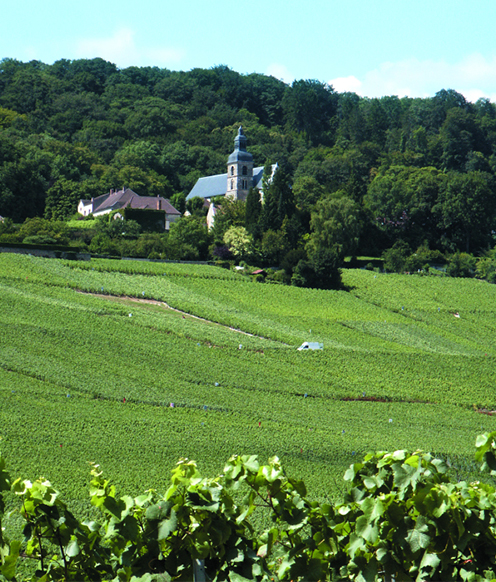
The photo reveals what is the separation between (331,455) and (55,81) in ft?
552

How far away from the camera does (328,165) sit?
128m

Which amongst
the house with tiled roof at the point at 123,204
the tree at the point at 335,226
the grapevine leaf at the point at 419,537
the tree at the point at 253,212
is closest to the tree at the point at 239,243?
the tree at the point at 253,212

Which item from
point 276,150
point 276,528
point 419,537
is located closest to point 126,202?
point 276,150

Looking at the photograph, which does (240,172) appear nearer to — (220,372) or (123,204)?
(123,204)

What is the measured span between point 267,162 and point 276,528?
3738 inches

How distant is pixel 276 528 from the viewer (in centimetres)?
704

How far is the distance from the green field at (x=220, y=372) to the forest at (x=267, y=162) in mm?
11762

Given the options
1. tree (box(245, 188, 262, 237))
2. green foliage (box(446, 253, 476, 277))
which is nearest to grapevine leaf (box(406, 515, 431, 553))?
tree (box(245, 188, 262, 237))

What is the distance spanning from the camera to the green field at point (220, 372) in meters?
23.0

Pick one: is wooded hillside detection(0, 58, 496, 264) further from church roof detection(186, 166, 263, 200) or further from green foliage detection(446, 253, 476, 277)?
green foliage detection(446, 253, 476, 277)

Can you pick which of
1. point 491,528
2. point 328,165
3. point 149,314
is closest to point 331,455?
point 491,528

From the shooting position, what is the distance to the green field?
2295 cm

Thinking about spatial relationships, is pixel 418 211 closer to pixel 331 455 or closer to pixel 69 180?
pixel 69 180

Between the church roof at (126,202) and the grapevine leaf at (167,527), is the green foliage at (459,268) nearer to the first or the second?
the church roof at (126,202)
